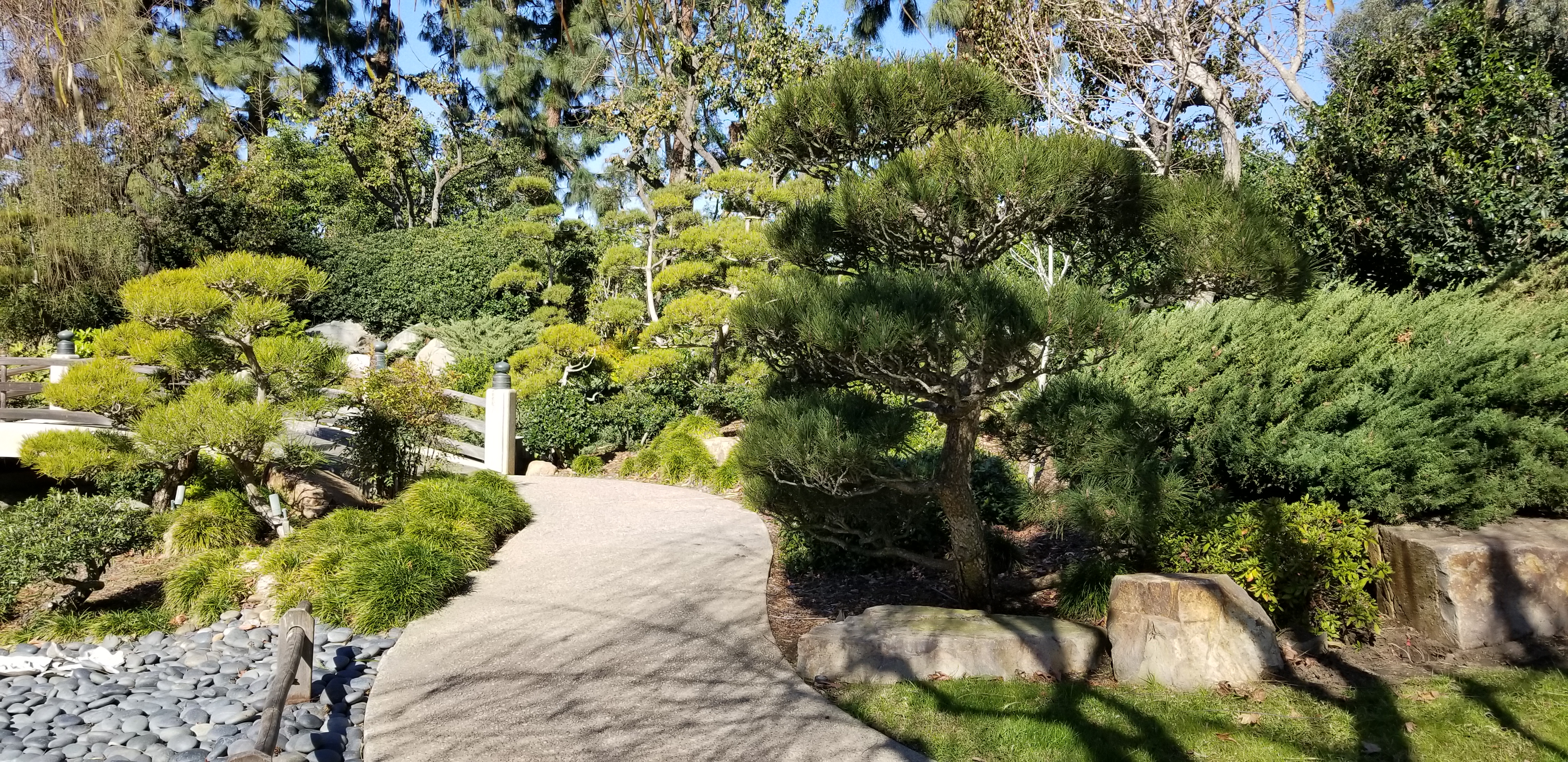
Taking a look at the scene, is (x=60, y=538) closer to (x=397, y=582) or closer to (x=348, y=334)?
(x=397, y=582)

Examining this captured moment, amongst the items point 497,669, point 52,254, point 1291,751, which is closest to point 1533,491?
point 1291,751

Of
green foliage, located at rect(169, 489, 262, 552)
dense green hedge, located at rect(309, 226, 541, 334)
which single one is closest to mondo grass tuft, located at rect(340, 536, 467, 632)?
green foliage, located at rect(169, 489, 262, 552)

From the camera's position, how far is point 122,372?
670cm

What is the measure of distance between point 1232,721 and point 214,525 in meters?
7.25

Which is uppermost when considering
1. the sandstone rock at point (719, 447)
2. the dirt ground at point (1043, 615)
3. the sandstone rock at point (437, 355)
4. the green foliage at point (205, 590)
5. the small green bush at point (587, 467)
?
the sandstone rock at point (437, 355)

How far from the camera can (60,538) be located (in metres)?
5.73

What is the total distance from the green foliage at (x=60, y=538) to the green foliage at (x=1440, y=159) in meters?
9.58

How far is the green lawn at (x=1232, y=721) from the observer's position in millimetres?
3227

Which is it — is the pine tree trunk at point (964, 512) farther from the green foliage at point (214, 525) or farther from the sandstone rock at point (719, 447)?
the sandstone rock at point (719, 447)

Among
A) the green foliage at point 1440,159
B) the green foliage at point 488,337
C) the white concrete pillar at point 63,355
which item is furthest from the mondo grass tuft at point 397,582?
the green foliage at point 488,337

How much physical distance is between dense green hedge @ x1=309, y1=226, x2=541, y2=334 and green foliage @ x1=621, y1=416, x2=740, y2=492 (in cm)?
844

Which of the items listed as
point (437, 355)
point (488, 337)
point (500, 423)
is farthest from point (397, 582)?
point (437, 355)

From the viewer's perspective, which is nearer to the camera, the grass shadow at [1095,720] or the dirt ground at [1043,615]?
the grass shadow at [1095,720]

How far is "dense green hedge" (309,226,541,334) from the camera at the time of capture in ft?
62.3
